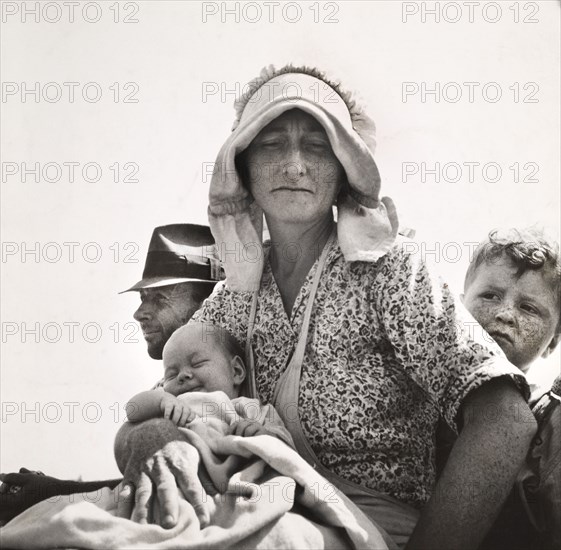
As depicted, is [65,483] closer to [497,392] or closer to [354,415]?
[354,415]

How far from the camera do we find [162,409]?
2686mm

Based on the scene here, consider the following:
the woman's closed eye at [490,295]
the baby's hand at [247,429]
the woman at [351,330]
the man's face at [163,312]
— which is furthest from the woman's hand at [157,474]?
the man's face at [163,312]

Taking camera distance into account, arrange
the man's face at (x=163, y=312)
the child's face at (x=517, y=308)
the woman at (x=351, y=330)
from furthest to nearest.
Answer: the man's face at (x=163, y=312) < the child's face at (x=517, y=308) < the woman at (x=351, y=330)

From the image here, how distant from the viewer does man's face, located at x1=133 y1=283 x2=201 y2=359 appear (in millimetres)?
4035

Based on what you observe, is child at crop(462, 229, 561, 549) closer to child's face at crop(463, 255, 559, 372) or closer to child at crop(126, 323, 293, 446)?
child's face at crop(463, 255, 559, 372)

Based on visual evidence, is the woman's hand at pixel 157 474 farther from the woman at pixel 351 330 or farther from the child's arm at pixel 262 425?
the woman at pixel 351 330

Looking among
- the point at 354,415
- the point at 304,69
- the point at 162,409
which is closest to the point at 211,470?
the point at 162,409

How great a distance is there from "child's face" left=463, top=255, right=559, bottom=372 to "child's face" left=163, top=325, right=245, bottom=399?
2.63 feet

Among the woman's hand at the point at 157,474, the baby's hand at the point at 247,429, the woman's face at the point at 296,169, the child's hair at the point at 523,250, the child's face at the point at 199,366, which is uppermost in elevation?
the woman's face at the point at 296,169

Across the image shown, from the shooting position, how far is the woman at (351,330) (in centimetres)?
261

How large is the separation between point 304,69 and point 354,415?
39.1 inches

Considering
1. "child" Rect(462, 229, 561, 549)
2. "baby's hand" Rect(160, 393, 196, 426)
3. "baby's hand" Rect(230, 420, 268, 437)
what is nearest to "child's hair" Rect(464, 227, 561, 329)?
"child" Rect(462, 229, 561, 549)

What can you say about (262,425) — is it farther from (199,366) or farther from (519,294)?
(519,294)

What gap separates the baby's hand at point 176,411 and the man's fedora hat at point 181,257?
1405 millimetres
